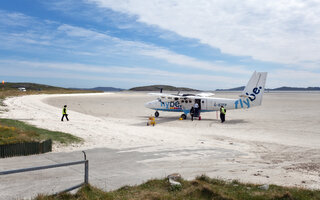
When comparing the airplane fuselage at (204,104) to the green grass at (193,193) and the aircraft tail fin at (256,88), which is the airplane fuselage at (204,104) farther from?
the green grass at (193,193)

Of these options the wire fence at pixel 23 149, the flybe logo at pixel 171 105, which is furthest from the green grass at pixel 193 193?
the flybe logo at pixel 171 105

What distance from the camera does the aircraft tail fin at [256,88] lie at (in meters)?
27.8

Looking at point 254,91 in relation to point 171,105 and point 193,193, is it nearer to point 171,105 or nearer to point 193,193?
point 171,105

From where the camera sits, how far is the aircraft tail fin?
27766 mm

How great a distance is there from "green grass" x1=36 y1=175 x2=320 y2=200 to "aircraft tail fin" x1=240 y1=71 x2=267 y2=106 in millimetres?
21388

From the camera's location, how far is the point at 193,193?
285 inches

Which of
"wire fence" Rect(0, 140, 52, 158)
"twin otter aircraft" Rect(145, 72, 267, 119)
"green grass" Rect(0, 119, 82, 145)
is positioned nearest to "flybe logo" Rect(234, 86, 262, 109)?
"twin otter aircraft" Rect(145, 72, 267, 119)

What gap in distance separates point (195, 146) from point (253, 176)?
226 inches

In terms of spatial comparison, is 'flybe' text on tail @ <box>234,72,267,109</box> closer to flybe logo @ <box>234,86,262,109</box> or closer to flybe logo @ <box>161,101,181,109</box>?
flybe logo @ <box>234,86,262,109</box>

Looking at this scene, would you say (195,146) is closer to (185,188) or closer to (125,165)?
(125,165)

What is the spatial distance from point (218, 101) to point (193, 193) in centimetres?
2322

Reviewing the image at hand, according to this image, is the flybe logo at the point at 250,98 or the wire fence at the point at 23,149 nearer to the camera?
the wire fence at the point at 23,149

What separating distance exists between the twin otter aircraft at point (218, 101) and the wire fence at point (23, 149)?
19720 millimetres

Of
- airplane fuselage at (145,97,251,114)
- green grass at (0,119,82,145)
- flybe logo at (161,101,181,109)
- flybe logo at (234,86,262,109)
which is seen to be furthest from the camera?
flybe logo at (161,101,181,109)
